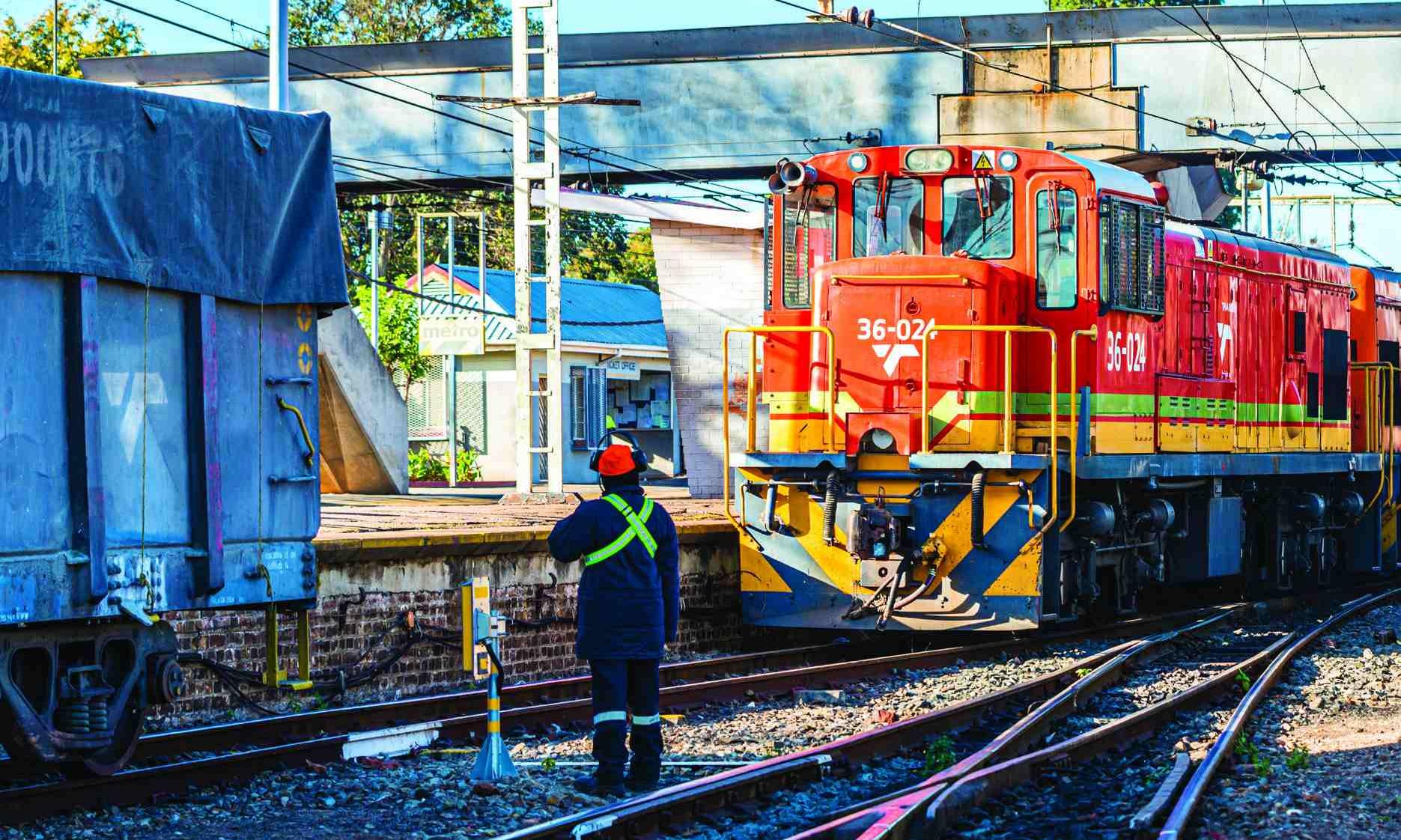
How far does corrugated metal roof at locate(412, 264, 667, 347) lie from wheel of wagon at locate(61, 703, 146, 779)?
24843 millimetres

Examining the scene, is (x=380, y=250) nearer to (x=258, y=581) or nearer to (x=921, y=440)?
(x=921, y=440)

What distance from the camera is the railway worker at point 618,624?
8.46 m

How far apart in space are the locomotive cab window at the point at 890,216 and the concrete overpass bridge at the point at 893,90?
10.2 metres

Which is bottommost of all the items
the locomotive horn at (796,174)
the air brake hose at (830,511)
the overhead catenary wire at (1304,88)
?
the air brake hose at (830,511)

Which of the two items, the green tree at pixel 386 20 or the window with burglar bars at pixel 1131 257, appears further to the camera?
the green tree at pixel 386 20

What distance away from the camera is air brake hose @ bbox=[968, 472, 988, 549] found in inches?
516

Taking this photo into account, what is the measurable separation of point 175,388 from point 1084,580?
8845 mm

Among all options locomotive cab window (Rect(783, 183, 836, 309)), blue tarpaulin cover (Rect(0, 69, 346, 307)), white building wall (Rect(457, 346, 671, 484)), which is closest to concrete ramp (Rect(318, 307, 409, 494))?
locomotive cab window (Rect(783, 183, 836, 309))

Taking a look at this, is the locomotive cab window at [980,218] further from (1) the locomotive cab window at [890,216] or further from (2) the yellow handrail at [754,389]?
(2) the yellow handrail at [754,389]

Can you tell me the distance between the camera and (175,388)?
7.82m

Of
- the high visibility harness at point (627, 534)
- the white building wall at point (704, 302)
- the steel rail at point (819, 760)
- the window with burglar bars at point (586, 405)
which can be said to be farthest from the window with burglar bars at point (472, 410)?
the high visibility harness at point (627, 534)

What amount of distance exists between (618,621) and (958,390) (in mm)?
5682

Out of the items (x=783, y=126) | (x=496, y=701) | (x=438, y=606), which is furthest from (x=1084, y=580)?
(x=783, y=126)

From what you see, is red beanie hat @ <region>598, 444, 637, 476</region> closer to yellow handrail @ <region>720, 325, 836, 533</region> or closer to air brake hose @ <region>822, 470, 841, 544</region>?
yellow handrail @ <region>720, 325, 836, 533</region>
